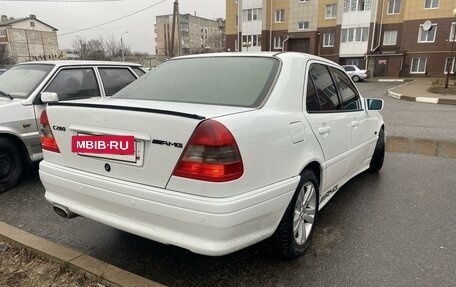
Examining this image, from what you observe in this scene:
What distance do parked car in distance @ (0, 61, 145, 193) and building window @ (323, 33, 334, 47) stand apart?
125 ft

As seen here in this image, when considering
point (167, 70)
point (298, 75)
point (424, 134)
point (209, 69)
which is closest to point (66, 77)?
point (167, 70)

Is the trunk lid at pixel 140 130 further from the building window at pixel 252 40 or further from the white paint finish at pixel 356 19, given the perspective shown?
the building window at pixel 252 40

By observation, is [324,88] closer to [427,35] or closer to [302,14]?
[427,35]

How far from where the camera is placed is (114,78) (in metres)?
→ 5.63

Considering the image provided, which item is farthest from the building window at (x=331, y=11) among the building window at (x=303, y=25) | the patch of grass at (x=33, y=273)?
the patch of grass at (x=33, y=273)

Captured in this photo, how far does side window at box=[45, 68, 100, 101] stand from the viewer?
191 inches

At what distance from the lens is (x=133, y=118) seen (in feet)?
7.43

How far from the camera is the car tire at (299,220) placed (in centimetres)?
265

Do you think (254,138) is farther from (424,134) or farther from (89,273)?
(424,134)

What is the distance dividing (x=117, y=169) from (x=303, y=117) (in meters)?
1.44

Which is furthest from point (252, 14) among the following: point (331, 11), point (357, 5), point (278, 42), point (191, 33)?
point (191, 33)

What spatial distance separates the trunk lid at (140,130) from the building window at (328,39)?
40.8 m

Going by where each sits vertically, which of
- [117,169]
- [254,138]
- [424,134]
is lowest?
[424,134]

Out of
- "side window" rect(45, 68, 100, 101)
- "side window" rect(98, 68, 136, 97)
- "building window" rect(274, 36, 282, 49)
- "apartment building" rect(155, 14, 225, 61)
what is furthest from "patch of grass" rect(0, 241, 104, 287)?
"apartment building" rect(155, 14, 225, 61)
